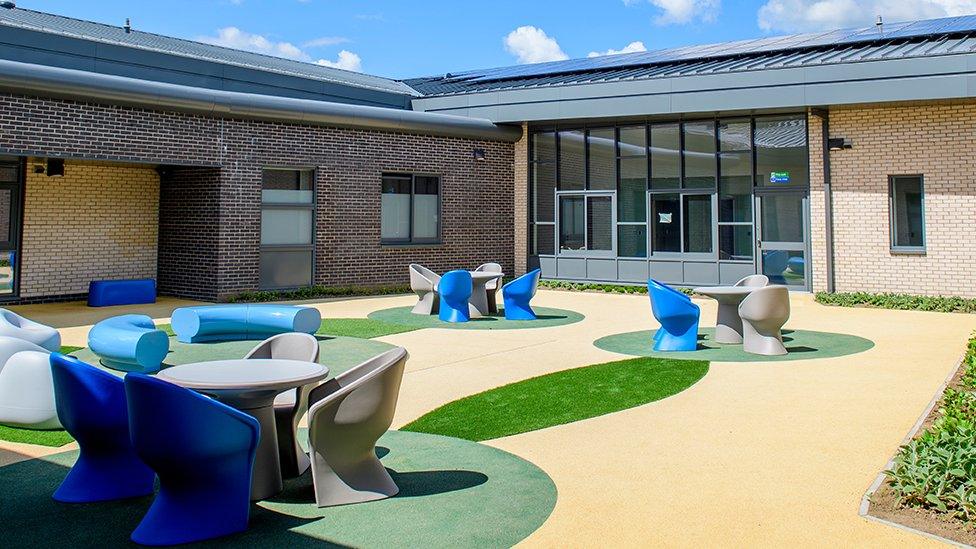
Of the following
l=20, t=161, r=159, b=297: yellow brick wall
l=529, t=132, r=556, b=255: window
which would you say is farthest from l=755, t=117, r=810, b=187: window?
l=20, t=161, r=159, b=297: yellow brick wall

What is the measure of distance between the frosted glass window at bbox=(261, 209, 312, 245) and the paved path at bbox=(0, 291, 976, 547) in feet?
23.0

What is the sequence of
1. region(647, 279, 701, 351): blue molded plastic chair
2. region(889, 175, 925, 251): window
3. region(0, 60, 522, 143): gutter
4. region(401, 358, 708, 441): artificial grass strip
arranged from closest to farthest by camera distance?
region(401, 358, 708, 441): artificial grass strip
region(647, 279, 701, 351): blue molded plastic chair
region(0, 60, 522, 143): gutter
region(889, 175, 925, 251): window

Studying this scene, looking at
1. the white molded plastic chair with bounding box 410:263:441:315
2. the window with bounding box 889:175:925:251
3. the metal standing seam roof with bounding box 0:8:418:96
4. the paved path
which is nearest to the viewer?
the paved path

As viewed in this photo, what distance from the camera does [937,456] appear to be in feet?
14.8

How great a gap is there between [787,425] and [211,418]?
456cm

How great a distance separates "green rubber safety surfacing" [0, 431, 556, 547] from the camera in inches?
163

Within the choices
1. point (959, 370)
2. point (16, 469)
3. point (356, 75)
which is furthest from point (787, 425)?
point (356, 75)

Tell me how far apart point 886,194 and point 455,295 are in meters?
9.38

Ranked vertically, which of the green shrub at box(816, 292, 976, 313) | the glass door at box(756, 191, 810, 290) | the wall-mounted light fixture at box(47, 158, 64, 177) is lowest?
the green shrub at box(816, 292, 976, 313)

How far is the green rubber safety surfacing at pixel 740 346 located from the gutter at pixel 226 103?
8.86 meters

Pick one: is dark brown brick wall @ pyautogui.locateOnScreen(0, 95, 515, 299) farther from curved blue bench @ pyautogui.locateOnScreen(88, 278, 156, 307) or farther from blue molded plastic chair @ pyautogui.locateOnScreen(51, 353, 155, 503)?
blue molded plastic chair @ pyautogui.locateOnScreen(51, 353, 155, 503)

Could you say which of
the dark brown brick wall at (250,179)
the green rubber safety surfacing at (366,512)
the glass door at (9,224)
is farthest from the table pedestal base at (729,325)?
the glass door at (9,224)

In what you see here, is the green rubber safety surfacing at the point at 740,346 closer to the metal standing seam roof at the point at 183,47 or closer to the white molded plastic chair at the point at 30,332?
the white molded plastic chair at the point at 30,332

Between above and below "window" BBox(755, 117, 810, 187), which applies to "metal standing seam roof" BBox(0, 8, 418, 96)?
above
